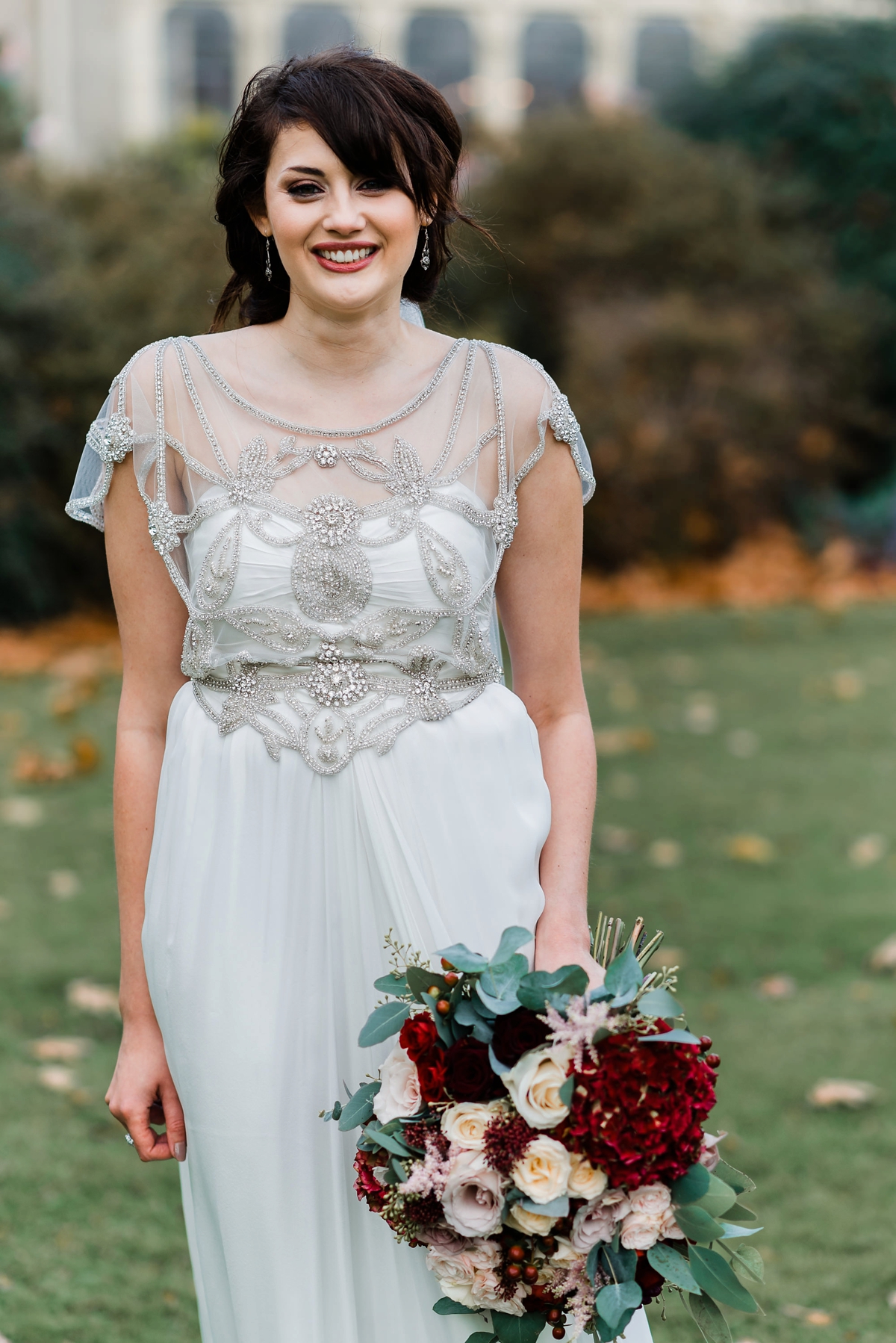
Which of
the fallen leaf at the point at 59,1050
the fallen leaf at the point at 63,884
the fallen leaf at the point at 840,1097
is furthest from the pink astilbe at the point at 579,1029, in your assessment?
the fallen leaf at the point at 63,884

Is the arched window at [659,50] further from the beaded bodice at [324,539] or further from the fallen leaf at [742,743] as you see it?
the beaded bodice at [324,539]

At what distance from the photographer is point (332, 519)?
2.12m

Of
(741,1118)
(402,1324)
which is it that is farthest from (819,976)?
(402,1324)

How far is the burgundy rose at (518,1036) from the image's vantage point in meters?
1.84

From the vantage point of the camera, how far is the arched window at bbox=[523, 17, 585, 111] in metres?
30.0

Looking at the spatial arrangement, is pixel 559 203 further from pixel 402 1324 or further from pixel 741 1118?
pixel 402 1324

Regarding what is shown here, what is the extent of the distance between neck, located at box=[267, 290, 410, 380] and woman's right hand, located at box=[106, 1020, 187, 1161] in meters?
0.97

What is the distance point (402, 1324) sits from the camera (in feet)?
7.20

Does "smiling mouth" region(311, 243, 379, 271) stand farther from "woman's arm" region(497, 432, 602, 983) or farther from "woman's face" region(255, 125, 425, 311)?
"woman's arm" region(497, 432, 602, 983)

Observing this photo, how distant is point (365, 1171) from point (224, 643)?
2.36ft

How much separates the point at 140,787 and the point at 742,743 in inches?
242

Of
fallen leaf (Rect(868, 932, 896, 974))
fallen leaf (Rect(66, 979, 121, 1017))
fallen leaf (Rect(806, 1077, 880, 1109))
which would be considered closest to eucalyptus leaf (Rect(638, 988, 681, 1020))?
fallen leaf (Rect(806, 1077, 880, 1109))

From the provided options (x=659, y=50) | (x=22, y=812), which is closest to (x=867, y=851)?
(x=22, y=812)

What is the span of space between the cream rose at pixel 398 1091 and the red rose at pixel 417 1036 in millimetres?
32
